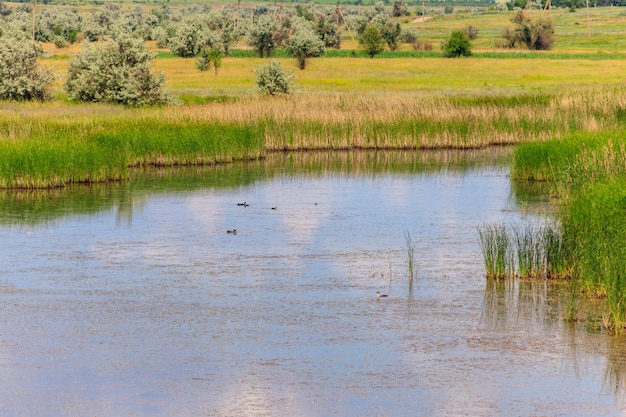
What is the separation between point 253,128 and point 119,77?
24.8 feet

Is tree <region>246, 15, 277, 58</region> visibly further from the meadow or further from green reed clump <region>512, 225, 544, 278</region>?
green reed clump <region>512, 225, 544, 278</region>

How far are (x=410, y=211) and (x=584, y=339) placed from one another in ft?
27.6

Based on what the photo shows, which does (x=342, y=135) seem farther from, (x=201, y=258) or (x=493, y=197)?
(x=201, y=258)

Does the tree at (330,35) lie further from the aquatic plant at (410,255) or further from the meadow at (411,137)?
the aquatic plant at (410,255)

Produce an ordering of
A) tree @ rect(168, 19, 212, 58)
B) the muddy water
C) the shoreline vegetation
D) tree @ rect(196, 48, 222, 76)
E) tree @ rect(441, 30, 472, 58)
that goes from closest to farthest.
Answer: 1. the muddy water
2. the shoreline vegetation
3. tree @ rect(196, 48, 222, 76)
4. tree @ rect(168, 19, 212, 58)
5. tree @ rect(441, 30, 472, 58)

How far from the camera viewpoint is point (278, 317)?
1141 cm

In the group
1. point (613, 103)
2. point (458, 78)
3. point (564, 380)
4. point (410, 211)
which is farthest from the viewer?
point (458, 78)

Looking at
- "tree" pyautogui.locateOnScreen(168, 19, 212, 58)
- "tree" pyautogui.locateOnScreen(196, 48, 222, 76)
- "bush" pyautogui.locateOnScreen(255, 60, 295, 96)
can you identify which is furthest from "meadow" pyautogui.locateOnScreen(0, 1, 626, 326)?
"tree" pyautogui.locateOnScreen(168, 19, 212, 58)

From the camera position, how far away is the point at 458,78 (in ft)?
182

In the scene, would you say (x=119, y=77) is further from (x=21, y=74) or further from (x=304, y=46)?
(x=304, y=46)

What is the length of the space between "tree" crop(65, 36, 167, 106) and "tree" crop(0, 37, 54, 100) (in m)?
0.92

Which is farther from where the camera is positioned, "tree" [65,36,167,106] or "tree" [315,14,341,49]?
"tree" [315,14,341,49]

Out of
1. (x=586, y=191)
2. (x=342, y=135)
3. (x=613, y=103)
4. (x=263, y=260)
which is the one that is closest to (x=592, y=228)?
(x=586, y=191)

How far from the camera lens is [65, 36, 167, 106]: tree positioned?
→ 3397 cm
